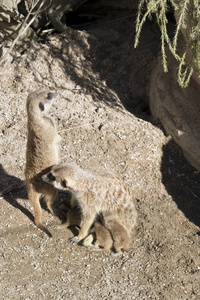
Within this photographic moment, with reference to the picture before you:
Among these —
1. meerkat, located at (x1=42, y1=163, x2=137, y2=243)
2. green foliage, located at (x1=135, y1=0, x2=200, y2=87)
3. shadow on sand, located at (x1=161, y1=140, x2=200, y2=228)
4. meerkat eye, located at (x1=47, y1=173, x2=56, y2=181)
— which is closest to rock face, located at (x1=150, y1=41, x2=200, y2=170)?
shadow on sand, located at (x1=161, y1=140, x2=200, y2=228)

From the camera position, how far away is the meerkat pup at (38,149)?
346 centimetres

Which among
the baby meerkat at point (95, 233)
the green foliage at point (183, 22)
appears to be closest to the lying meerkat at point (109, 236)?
the baby meerkat at point (95, 233)

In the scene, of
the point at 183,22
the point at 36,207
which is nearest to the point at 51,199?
the point at 36,207

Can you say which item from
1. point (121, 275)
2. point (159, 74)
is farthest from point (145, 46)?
point (121, 275)

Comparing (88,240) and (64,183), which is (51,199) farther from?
(88,240)

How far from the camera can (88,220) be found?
11.0ft

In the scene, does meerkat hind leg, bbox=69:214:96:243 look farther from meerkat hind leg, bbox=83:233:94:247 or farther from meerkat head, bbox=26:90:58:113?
meerkat head, bbox=26:90:58:113

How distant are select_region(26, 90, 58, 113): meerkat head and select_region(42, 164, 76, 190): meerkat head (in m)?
0.55

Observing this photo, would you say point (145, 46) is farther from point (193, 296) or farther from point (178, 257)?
point (193, 296)

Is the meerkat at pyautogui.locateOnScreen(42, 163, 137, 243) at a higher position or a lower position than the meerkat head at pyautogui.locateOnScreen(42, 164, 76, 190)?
lower

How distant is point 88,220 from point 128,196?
41cm

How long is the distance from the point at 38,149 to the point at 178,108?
1778 mm

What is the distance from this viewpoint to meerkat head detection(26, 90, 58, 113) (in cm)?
346

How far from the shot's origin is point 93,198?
336 cm
